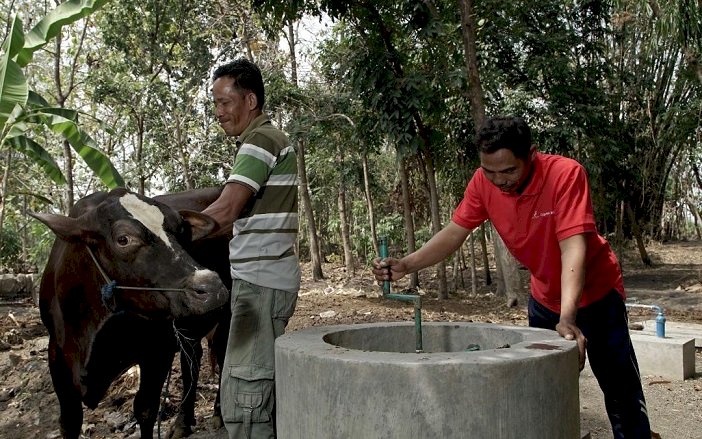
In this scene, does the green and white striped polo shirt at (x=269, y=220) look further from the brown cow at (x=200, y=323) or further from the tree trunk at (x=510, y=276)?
the tree trunk at (x=510, y=276)

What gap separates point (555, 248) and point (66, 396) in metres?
3.03

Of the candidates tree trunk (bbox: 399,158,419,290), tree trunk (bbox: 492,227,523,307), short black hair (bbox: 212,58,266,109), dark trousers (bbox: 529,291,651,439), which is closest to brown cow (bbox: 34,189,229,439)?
short black hair (bbox: 212,58,266,109)

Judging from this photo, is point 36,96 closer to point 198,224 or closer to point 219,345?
point 219,345

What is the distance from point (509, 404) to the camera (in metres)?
2.09

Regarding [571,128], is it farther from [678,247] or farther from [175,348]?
[678,247]

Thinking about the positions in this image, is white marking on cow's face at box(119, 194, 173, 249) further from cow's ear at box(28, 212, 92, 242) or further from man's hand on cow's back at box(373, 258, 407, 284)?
man's hand on cow's back at box(373, 258, 407, 284)

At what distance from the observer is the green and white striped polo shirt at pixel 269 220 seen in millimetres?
2895

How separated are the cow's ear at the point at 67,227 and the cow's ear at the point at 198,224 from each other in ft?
1.75

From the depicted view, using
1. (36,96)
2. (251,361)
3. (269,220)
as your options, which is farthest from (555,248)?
(36,96)

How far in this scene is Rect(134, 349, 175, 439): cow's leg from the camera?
4.11m

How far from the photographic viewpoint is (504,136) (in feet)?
8.63

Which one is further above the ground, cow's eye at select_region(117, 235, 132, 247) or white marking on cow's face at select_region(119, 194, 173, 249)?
white marking on cow's face at select_region(119, 194, 173, 249)

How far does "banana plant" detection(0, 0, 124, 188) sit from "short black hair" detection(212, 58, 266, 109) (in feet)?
11.0

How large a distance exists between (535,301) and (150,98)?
474 inches
